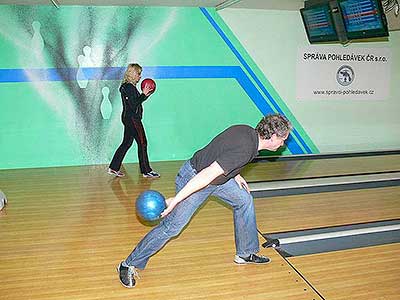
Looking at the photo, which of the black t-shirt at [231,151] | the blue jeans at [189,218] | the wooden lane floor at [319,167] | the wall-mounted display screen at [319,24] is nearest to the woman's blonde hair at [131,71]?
the wooden lane floor at [319,167]

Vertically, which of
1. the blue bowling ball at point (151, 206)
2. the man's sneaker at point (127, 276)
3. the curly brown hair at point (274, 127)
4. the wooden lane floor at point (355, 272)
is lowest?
the man's sneaker at point (127, 276)

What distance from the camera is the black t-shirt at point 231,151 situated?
233cm

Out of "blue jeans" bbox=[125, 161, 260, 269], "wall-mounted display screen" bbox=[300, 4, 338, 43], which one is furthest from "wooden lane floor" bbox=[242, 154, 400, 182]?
"blue jeans" bbox=[125, 161, 260, 269]

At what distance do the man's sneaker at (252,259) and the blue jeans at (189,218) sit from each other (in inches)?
1.5

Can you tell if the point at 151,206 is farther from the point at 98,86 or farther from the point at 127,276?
the point at 98,86

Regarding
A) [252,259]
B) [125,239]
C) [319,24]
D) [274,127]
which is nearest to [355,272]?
[252,259]

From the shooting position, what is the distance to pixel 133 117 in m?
4.94

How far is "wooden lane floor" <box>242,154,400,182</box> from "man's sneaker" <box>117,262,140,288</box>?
8.44ft

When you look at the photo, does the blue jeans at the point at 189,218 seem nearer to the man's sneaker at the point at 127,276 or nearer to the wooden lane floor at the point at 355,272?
the man's sneaker at the point at 127,276

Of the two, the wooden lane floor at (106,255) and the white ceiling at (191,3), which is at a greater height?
the white ceiling at (191,3)

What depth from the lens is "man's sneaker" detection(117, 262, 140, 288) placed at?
257cm

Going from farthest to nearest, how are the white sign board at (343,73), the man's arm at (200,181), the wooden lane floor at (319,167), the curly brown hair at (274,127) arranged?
the white sign board at (343,73) < the wooden lane floor at (319,167) < the curly brown hair at (274,127) < the man's arm at (200,181)

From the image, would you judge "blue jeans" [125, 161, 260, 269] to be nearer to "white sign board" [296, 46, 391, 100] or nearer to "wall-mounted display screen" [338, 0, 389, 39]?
"wall-mounted display screen" [338, 0, 389, 39]

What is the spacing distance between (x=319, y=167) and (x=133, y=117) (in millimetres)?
2465
